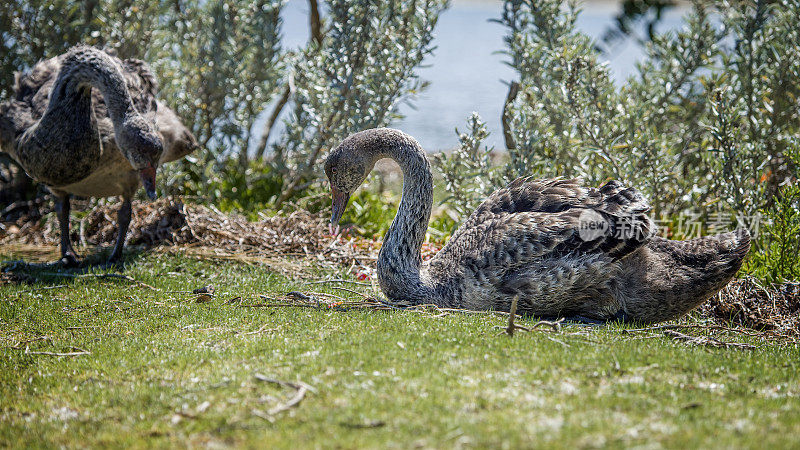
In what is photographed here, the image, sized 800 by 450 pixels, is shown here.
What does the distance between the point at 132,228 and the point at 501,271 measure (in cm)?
539

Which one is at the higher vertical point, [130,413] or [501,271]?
[501,271]

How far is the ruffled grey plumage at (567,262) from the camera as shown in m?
5.84

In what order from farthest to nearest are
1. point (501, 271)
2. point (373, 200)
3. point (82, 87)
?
1. point (373, 200)
2. point (82, 87)
3. point (501, 271)

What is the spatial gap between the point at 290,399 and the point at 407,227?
9.30ft

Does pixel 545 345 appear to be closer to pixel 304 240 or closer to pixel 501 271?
pixel 501 271

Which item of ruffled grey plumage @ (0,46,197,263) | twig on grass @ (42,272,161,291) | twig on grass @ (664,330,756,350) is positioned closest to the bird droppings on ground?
twig on grass @ (42,272,161,291)

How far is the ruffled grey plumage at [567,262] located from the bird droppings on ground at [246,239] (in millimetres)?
972

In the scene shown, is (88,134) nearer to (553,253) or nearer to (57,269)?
(57,269)

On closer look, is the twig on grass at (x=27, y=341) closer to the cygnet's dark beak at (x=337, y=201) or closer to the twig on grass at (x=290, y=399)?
the twig on grass at (x=290, y=399)

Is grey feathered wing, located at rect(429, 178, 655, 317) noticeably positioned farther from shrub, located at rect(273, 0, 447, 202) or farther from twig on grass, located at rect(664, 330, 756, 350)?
shrub, located at rect(273, 0, 447, 202)

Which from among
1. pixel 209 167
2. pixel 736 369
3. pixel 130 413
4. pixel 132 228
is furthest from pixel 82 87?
pixel 736 369

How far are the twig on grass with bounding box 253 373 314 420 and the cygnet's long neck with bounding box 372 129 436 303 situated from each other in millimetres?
2221

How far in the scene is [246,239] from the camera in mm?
8750

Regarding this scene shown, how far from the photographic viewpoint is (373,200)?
34.3ft
